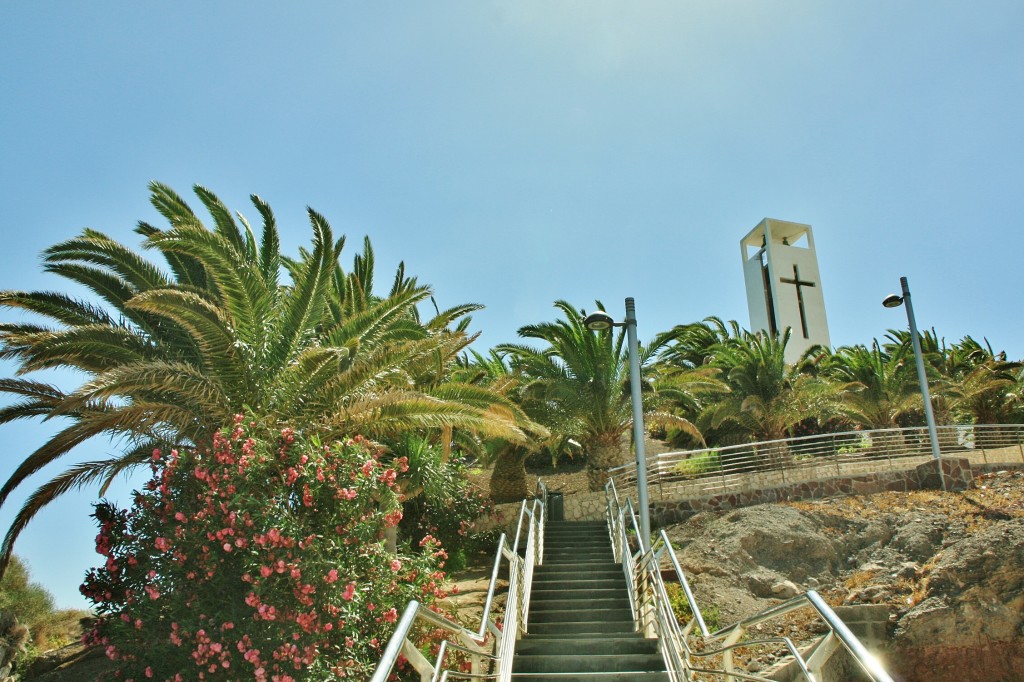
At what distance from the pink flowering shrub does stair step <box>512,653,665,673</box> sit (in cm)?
199

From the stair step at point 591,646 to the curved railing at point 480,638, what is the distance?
35 centimetres

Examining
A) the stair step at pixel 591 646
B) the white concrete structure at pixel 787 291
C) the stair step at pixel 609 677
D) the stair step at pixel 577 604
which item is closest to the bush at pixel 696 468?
the stair step at pixel 577 604

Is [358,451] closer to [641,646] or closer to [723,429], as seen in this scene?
[641,646]

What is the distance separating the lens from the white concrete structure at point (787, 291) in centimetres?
5228

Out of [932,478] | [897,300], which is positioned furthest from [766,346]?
[932,478]

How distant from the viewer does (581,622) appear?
1093cm

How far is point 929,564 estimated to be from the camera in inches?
485

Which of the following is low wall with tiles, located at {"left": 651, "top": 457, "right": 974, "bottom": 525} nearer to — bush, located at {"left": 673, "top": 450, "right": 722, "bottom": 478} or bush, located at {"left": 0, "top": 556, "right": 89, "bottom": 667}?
bush, located at {"left": 673, "top": 450, "right": 722, "bottom": 478}

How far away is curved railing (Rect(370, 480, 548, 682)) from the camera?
15.2 ft

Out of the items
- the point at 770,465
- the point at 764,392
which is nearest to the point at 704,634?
the point at 770,465

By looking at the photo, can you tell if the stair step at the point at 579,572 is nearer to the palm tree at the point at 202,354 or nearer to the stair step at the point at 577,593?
the stair step at the point at 577,593

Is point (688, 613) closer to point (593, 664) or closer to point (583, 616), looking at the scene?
point (583, 616)

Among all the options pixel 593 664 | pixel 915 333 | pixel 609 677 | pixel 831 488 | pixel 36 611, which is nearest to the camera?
pixel 609 677

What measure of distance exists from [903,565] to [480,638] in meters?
9.44
